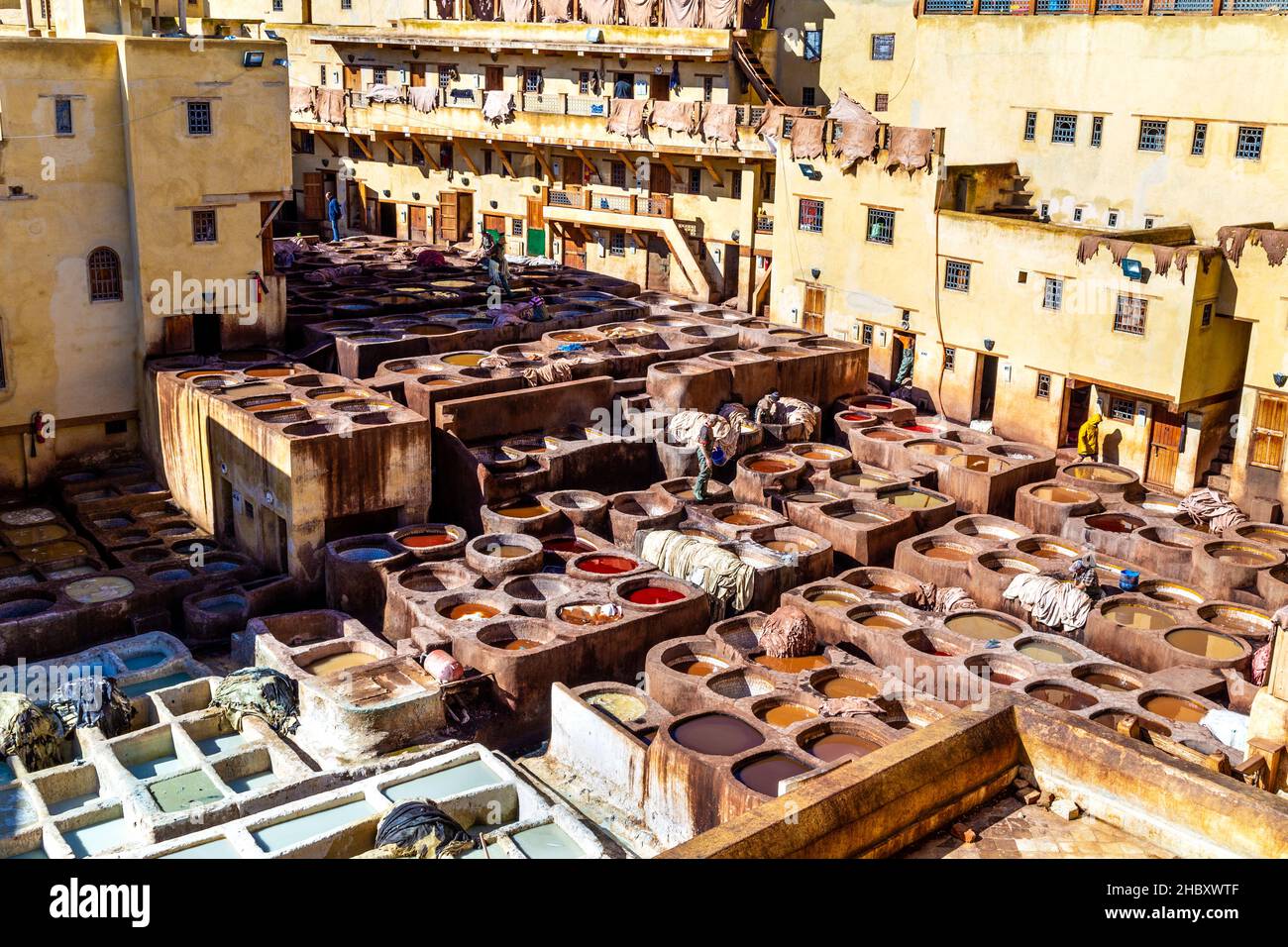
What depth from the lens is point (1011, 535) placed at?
29703 mm

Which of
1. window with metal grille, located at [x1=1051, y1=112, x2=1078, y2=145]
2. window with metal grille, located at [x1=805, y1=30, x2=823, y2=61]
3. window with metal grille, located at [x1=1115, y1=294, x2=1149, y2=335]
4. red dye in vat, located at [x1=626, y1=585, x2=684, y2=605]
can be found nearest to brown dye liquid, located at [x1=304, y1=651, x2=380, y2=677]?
red dye in vat, located at [x1=626, y1=585, x2=684, y2=605]

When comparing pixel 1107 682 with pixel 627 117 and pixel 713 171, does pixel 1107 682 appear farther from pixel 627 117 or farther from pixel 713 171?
pixel 627 117

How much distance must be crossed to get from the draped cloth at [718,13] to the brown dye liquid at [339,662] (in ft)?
99.9

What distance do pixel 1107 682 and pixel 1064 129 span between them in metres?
21.4

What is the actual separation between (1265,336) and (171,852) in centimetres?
2596

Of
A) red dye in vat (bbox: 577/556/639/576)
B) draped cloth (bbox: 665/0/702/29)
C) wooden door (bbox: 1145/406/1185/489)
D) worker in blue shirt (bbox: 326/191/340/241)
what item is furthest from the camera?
worker in blue shirt (bbox: 326/191/340/241)

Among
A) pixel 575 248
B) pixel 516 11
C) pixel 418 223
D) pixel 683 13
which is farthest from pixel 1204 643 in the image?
pixel 418 223

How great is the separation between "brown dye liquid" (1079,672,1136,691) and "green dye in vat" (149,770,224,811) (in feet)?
47.4

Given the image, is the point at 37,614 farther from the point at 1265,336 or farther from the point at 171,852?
the point at 1265,336

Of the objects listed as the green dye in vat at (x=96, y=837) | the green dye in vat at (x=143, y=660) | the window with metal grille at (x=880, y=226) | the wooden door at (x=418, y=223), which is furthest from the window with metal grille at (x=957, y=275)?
the green dye in vat at (x=96, y=837)

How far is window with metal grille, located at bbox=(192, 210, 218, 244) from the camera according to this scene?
32469 mm

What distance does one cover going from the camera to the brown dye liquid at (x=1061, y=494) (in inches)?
1242

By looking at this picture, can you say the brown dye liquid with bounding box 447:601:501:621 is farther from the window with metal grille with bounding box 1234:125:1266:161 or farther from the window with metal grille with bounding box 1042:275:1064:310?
the window with metal grille with bounding box 1234:125:1266:161

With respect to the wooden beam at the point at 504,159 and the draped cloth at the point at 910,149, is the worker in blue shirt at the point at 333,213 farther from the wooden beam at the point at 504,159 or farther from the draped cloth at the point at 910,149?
the draped cloth at the point at 910,149
